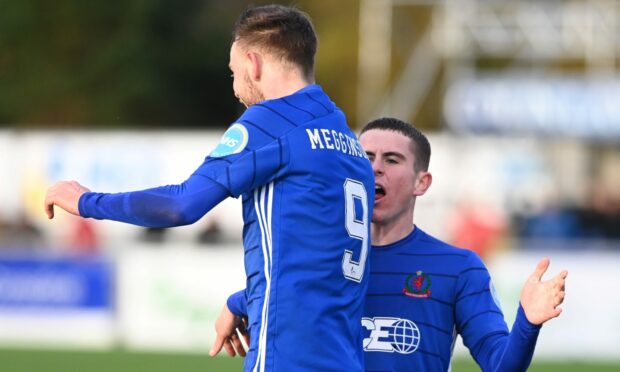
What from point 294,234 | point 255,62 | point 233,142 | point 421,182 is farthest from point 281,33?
point 421,182

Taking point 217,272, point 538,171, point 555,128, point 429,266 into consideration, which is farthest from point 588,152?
point 429,266

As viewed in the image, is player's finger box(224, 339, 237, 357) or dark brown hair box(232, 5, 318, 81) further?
player's finger box(224, 339, 237, 357)

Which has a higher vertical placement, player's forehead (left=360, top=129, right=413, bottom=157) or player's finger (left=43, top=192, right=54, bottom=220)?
player's forehead (left=360, top=129, right=413, bottom=157)

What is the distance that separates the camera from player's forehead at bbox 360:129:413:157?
518cm

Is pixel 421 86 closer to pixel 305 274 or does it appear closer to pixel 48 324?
pixel 48 324

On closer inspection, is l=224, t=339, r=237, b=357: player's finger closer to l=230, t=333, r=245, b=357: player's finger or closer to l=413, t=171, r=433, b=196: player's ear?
l=230, t=333, r=245, b=357: player's finger

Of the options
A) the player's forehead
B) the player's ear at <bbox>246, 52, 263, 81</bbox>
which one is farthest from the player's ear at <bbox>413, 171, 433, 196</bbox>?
the player's ear at <bbox>246, 52, 263, 81</bbox>

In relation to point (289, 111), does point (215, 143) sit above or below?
below

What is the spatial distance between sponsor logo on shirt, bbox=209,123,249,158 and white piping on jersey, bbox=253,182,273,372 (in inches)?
6.8

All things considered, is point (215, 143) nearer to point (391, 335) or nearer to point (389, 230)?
point (389, 230)

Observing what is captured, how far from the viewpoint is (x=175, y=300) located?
1670 cm

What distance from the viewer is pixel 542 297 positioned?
14.9 ft

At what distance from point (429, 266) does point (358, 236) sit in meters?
0.78

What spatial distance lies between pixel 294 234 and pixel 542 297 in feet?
2.90
